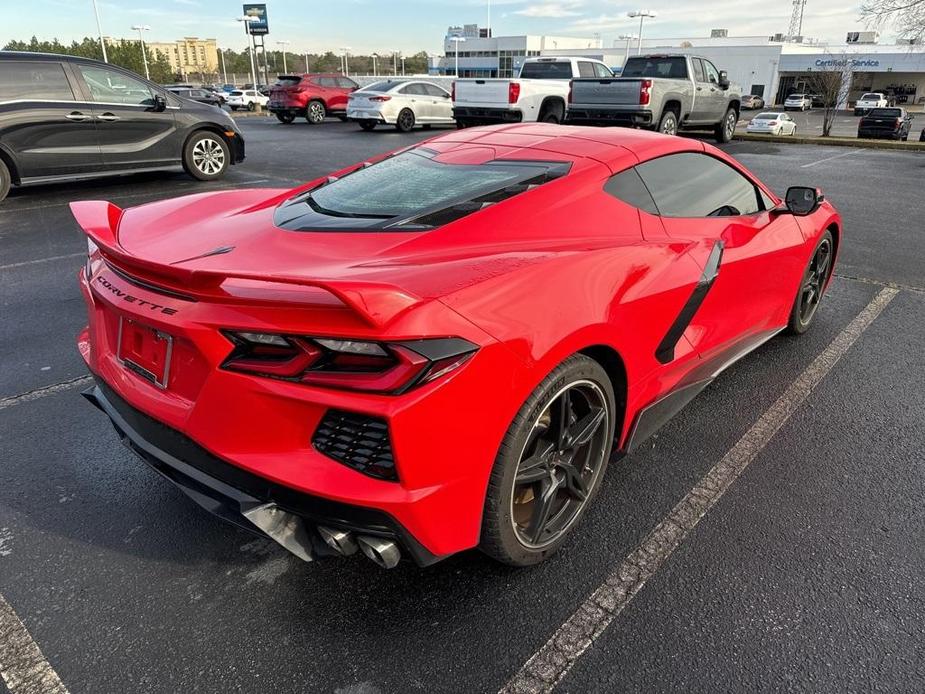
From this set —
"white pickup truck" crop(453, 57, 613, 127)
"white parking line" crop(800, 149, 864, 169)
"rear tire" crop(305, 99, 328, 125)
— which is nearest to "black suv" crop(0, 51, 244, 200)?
"white pickup truck" crop(453, 57, 613, 127)

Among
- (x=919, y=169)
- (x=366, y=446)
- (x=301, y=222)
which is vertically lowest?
(x=919, y=169)

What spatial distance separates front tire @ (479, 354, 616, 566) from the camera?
1947 mm

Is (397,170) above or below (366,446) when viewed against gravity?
above

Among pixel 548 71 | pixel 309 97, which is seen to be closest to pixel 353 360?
pixel 548 71

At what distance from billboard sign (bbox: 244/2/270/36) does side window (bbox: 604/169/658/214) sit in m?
57.3

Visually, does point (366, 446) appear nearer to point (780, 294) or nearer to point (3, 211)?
point (780, 294)

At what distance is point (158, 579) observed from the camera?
2203mm

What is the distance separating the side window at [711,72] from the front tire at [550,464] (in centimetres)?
1565

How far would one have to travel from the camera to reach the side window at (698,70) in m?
14.9

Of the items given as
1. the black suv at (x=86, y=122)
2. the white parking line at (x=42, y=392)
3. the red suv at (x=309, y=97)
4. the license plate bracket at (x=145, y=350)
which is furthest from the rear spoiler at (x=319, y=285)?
the red suv at (x=309, y=97)

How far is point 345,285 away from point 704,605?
1.57 meters

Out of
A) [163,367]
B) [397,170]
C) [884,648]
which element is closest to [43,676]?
[163,367]

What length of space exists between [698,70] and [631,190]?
14.5 m

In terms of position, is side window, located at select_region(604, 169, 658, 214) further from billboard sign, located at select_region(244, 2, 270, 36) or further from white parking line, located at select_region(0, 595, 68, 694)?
billboard sign, located at select_region(244, 2, 270, 36)
